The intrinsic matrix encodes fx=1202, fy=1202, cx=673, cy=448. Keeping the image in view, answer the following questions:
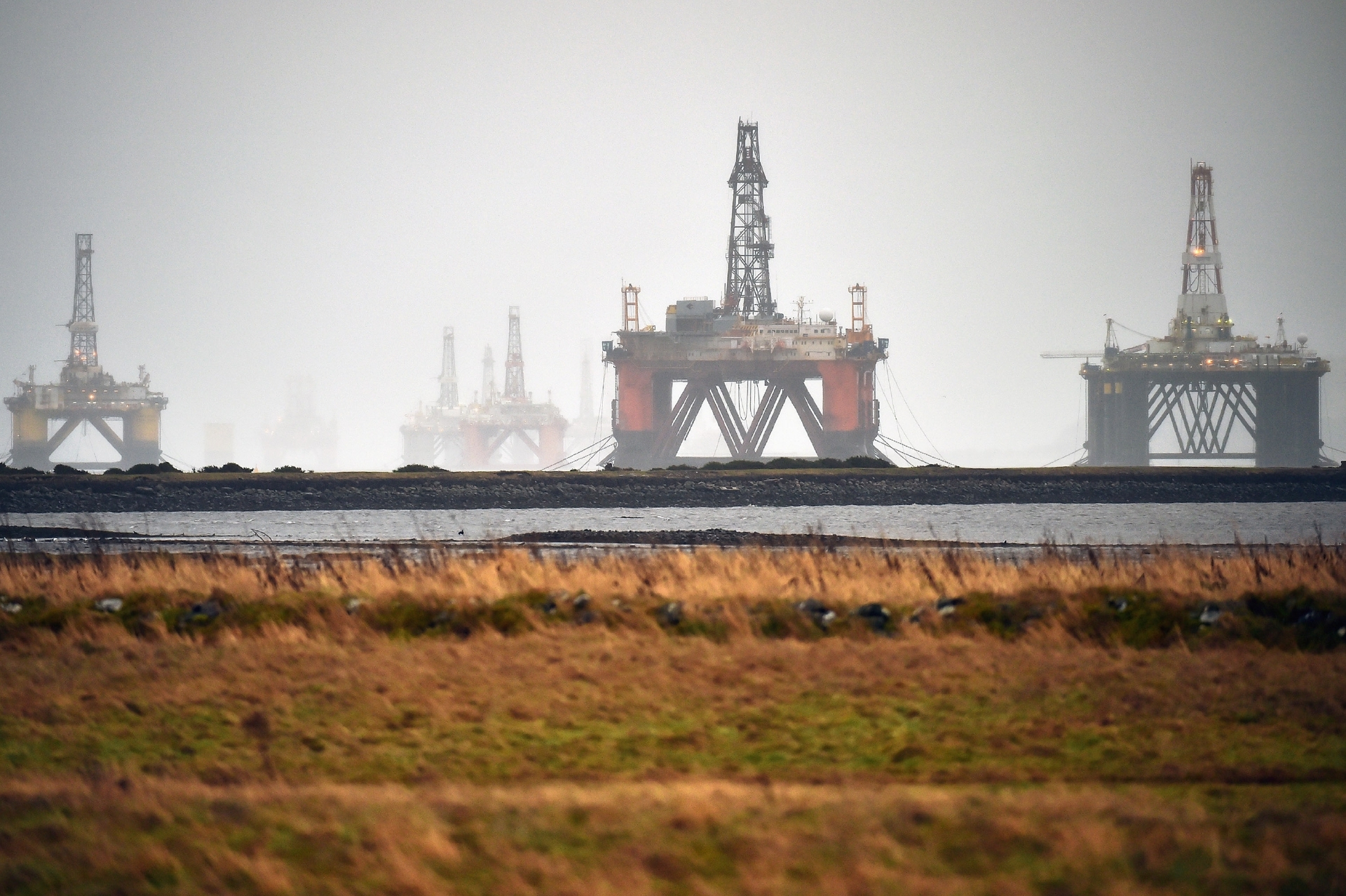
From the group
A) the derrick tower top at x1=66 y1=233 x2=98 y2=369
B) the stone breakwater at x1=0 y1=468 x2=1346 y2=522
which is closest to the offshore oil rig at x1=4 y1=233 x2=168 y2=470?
the derrick tower top at x1=66 y1=233 x2=98 y2=369

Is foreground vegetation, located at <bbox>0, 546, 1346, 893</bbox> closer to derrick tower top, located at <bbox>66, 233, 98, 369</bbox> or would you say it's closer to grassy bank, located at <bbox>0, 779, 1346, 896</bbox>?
grassy bank, located at <bbox>0, 779, 1346, 896</bbox>

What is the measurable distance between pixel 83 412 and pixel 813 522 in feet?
401

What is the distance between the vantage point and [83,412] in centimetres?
14588

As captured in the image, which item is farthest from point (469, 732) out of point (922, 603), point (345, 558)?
point (345, 558)

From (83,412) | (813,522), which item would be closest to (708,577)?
(813,522)

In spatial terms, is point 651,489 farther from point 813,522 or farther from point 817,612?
point 817,612

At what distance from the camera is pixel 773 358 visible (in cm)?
9894

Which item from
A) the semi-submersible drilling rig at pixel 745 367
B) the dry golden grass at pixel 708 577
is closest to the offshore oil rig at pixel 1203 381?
the semi-submersible drilling rig at pixel 745 367

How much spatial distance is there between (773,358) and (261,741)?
9118cm

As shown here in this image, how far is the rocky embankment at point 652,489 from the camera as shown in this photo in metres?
59.2

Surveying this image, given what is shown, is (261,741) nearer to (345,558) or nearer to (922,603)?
(922,603)

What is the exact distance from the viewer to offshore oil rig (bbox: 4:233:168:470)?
147 meters

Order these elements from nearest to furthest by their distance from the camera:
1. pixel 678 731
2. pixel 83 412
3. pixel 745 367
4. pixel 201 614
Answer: pixel 678 731 → pixel 201 614 → pixel 745 367 → pixel 83 412

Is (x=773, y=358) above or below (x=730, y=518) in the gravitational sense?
above
